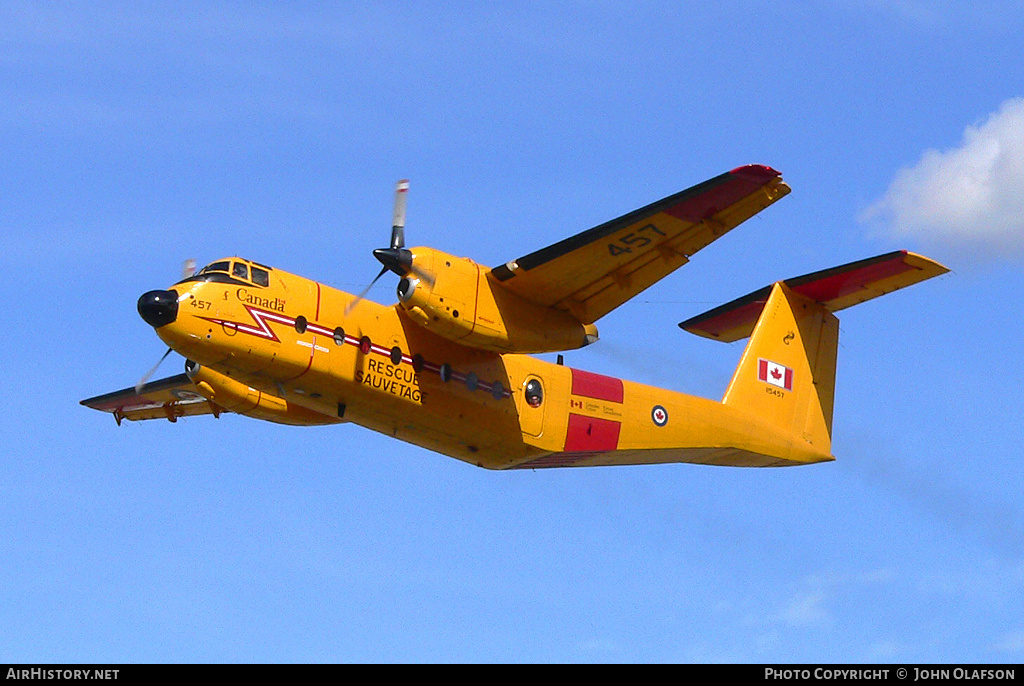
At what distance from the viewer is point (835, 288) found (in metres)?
19.0

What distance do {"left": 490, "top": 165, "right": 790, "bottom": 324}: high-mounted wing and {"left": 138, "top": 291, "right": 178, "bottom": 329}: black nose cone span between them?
147 inches

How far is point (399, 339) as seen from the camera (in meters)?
15.9

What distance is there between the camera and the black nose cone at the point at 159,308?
573 inches

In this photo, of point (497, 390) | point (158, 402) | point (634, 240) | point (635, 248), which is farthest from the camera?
point (158, 402)

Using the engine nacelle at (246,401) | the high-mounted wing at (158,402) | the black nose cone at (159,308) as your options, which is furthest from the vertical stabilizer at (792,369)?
the black nose cone at (159,308)

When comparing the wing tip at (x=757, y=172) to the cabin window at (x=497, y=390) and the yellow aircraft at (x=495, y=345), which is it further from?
the cabin window at (x=497, y=390)

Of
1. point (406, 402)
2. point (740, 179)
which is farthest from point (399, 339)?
point (740, 179)

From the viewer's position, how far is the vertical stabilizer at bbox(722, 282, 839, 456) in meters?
19.1

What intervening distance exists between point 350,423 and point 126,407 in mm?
5810

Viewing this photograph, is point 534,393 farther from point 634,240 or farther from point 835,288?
point 835,288

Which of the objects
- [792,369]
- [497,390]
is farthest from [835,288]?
[497,390]

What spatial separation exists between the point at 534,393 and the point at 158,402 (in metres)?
6.83

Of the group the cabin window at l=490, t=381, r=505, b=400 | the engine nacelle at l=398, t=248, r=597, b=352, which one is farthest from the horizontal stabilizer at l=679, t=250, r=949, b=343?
the cabin window at l=490, t=381, r=505, b=400
